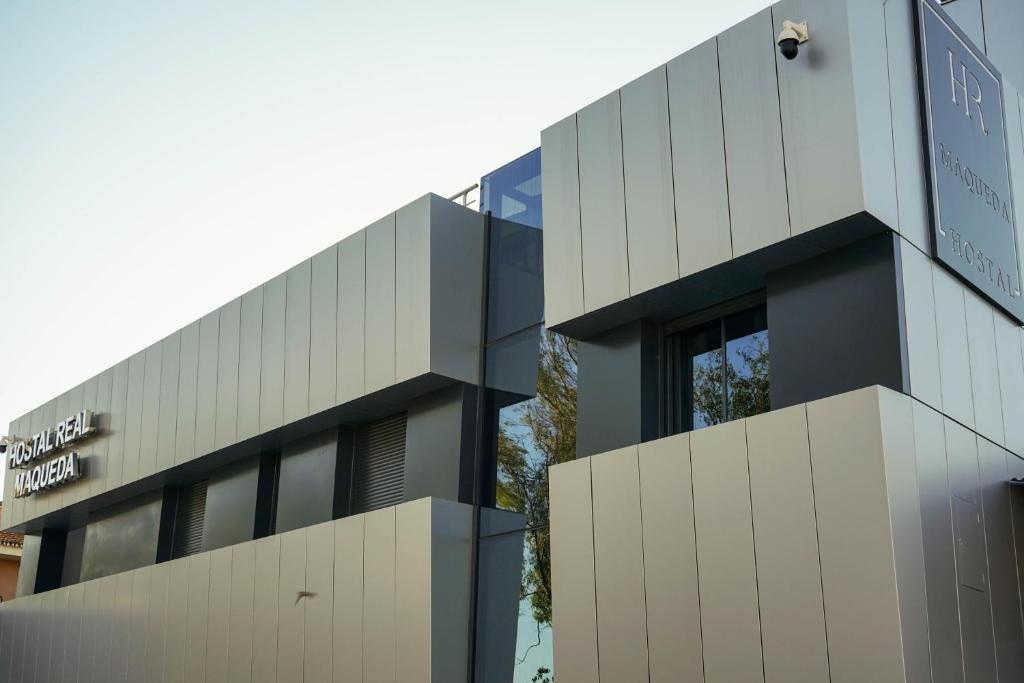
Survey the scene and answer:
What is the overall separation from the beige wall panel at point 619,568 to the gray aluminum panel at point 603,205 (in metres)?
1.64

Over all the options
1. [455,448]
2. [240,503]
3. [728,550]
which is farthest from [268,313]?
[728,550]

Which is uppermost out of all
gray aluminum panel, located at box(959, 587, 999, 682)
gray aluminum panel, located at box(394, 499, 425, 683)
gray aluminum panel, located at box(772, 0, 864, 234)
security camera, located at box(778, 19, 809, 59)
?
security camera, located at box(778, 19, 809, 59)

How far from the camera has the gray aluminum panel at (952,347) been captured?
963 cm

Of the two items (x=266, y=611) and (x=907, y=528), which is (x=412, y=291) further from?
(x=907, y=528)

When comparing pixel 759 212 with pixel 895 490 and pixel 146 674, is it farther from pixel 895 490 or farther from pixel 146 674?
pixel 146 674

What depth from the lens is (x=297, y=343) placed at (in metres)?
15.6

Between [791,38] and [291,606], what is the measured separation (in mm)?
8941

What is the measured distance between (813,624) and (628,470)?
89.9 inches

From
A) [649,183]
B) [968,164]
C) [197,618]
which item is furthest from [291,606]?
[968,164]

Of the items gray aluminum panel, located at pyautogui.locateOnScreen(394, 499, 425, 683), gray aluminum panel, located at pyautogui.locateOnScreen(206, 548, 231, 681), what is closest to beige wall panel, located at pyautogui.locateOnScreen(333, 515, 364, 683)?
gray aluminum panel, located at pyautogui.locateOnScreen(394, 499, 425, 683)

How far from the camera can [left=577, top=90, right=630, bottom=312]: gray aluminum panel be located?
1108 centimetres

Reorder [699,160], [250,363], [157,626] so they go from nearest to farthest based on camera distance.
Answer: [699,160] < [250,363] < [157,626]

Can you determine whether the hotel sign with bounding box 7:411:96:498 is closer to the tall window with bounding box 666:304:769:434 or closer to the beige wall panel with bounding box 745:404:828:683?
the tall window with bounding box 666:304:769:434

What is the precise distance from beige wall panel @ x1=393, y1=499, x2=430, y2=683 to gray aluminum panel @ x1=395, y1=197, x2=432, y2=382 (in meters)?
1.71
